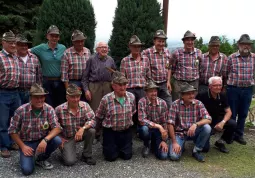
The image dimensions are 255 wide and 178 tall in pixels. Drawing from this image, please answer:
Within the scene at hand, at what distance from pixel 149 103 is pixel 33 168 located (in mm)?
2164

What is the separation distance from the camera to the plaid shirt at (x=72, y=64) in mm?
5751

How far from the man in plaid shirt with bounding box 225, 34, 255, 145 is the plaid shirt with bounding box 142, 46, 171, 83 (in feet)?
4.10

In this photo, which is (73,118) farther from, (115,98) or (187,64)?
(187,64)

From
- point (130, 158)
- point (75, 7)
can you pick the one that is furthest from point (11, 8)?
point (130, 158)

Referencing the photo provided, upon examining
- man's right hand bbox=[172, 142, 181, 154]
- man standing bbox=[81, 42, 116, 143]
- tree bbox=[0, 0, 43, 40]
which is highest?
tree bbox=[0, 0, 43, 40]

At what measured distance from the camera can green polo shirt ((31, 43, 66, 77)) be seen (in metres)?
5.87

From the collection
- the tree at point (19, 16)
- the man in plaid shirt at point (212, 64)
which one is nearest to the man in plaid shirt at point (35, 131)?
the man in plaid shirt at point (212, 64)

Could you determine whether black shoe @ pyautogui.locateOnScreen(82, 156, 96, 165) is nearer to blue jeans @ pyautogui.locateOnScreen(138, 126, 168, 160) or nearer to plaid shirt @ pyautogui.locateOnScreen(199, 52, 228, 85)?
blue jeans @ pyautogui.locateOnScreen(138, 126, 168, 160)

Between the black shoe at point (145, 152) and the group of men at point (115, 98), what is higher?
the group of men at point (115, 98)

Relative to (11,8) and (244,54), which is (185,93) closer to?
(244,54)

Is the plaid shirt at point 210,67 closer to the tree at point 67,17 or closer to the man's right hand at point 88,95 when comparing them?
the man's right hand at point 88,95

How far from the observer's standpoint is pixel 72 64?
5.80 meters

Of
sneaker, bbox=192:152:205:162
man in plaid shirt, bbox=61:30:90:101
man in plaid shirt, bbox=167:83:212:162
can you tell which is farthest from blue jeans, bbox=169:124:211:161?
man in plaid shirt, bbox=61:30:90:101

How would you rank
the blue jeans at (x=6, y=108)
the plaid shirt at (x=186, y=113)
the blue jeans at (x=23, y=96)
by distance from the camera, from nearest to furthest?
the blue jeans at (x=6, y=108) → the plaid shirt at (x=186, y=113) → the blue jeans at (x=23, y=96)
